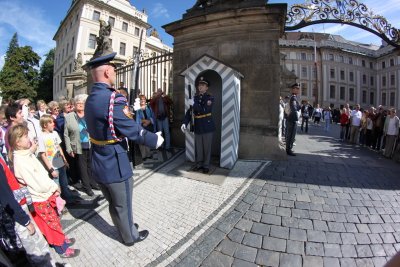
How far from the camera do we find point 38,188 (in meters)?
Answer: 3.11

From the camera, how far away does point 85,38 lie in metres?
40.2

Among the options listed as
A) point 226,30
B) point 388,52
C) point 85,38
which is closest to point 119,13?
point 85,38

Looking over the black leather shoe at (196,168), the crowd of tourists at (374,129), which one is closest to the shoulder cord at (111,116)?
the black leather shoe at (196,168)

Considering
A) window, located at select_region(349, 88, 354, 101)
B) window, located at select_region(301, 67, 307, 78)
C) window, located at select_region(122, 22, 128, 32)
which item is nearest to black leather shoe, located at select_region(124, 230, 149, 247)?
window, located at select_region(122, 22, 128, 32)

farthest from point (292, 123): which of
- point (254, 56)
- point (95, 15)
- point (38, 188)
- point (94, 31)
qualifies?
point (95, 15)

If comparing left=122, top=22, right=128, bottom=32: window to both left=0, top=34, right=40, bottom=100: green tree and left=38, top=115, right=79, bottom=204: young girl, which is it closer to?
left=0, top=34, right=40, bottom=100: green tree

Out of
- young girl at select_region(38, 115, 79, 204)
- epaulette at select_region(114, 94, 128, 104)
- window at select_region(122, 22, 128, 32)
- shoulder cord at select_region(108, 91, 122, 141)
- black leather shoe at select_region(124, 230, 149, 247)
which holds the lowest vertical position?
black leather shoe at select_region(124, 230, 149, 247)

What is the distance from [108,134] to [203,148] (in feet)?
9.19

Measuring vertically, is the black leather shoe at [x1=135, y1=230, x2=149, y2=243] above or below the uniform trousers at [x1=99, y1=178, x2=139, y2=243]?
below

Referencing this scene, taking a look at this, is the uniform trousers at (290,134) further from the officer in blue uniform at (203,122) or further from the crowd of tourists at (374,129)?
the officer in blue uniform at (203,122)

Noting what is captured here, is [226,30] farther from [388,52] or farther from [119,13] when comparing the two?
[388,52]

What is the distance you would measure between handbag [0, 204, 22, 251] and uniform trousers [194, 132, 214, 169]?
140 inches

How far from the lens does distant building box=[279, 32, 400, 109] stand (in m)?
56.1

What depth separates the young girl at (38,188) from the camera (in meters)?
2.99
